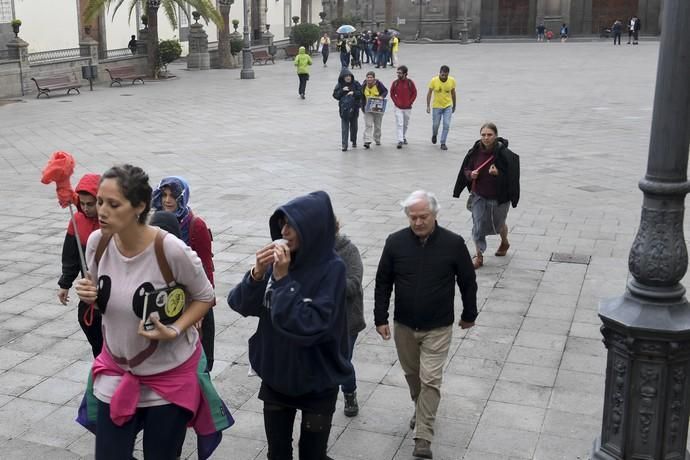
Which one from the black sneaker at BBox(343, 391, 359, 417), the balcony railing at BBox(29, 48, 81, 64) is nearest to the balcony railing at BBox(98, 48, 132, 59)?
the balcony railing at BBox(29, 48, 81, 64)

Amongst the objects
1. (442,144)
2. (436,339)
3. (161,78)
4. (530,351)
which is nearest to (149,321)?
(436,339)

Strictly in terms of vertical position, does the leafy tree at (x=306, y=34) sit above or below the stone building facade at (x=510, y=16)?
below

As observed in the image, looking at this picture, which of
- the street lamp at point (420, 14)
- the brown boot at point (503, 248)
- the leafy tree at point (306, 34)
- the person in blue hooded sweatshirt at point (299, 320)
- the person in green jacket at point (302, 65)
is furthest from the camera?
the street lamp at point (420, 14)

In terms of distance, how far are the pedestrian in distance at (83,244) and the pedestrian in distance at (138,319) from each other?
1.23 metres

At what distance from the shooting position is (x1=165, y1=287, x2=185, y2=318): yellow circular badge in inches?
154

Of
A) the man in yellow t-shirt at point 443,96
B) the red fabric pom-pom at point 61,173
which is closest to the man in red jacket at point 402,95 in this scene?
the man in yellow t-shirt at point 443,96

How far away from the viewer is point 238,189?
13672mm

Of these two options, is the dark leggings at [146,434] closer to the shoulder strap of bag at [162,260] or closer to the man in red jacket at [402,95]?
the shoulder strap of bag at [162,260]

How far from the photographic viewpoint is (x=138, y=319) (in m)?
3.86

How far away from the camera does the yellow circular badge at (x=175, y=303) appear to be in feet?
12.8

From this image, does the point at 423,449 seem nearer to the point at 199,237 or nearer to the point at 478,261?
the point at 199,237

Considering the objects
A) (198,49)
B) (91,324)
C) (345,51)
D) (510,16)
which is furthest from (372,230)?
(510,16)

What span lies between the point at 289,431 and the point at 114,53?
34589 mm

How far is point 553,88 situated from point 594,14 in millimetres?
32917
